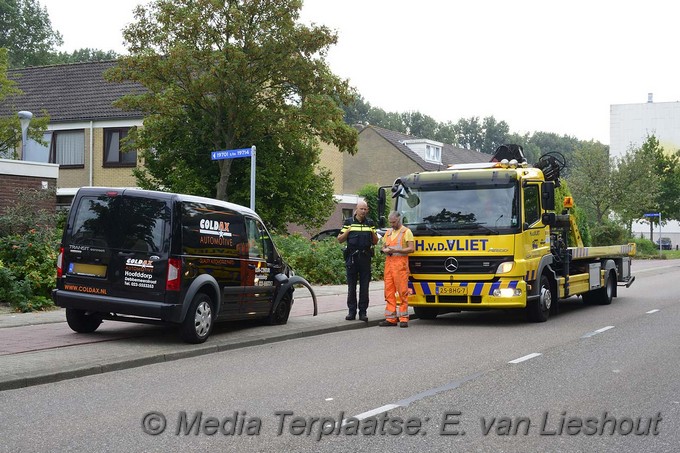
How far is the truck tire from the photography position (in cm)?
1839

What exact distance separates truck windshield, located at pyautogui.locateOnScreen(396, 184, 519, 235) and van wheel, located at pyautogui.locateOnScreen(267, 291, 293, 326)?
2386mm

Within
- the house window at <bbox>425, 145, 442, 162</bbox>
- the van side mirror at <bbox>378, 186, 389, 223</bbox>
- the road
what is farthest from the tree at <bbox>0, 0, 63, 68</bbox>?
the road

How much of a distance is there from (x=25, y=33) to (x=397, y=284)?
6693 cm

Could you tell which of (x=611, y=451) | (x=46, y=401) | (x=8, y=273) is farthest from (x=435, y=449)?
(x=8, y=273)

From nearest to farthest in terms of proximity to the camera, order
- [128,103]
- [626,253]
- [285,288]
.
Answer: [285,288] → [626,253] → [128,103]

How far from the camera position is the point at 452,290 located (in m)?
13.6

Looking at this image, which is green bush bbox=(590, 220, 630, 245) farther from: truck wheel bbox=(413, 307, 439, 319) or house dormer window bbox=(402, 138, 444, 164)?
truck wheel bbox=(413, 307, 439, 319)

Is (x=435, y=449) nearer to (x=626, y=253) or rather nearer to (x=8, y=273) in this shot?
(x=8, y=273)

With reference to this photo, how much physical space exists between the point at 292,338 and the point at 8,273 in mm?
4825

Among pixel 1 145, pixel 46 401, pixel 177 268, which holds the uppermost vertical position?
pixel 1 145

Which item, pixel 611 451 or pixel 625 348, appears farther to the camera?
pixel 625 348

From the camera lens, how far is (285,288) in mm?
13141

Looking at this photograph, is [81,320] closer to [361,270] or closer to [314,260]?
[361,270]

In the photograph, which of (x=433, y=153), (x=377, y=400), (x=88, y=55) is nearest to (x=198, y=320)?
(x=377, y=400)
